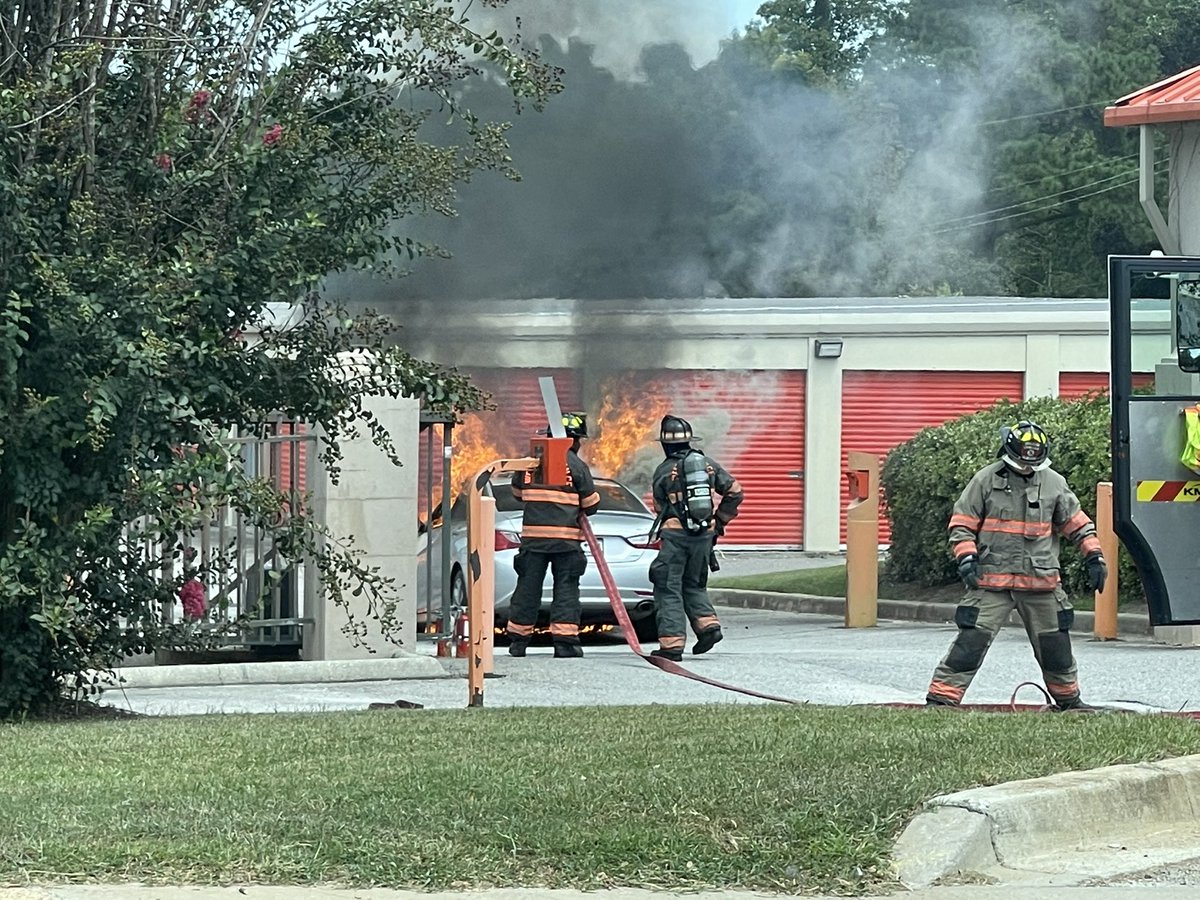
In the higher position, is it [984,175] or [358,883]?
[984,175]

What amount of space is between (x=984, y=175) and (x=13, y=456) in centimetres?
2949

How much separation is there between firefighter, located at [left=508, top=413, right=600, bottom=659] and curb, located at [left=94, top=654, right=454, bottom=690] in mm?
1117

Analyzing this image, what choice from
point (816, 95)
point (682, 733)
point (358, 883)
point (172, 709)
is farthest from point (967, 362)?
point (358, 883)

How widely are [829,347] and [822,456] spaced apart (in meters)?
1.62

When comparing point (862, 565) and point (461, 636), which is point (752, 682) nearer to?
point (461, 636)

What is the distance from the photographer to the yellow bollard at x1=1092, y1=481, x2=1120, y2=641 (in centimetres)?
1495

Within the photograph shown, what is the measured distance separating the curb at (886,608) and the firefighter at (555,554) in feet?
10.8

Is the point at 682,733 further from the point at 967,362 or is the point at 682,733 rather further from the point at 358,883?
the point at 967,362

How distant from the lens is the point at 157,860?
6094 millimetres

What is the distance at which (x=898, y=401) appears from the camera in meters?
28.7

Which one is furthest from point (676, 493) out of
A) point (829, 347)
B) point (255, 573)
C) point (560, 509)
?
point (829, 347)

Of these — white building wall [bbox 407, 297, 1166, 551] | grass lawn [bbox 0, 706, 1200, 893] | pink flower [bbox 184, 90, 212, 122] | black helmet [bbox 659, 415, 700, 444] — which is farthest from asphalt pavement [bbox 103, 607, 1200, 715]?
white building wall [bbox 407, 297, 1166, 551]

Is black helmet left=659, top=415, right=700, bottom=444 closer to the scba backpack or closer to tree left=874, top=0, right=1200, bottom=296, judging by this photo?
the scba backpack

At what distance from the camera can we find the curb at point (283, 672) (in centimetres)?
1255
